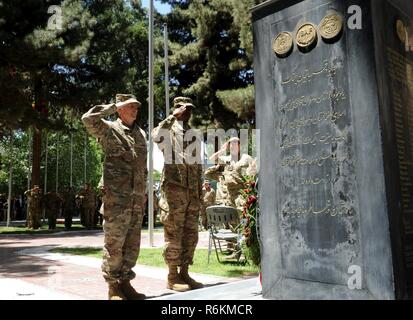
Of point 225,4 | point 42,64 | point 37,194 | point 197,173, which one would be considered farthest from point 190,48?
point 197,173

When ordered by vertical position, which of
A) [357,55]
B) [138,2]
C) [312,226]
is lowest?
[312,226]

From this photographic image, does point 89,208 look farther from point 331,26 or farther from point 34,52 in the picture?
point 331,26

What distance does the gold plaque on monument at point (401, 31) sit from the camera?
4.20 metres

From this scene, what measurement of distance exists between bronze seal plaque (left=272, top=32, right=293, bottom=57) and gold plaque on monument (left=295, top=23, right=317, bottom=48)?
0.09 metres

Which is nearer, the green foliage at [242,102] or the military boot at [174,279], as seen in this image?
the military boot at [174,279]

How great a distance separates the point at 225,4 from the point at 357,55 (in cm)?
1726

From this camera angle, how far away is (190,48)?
22.0 meters

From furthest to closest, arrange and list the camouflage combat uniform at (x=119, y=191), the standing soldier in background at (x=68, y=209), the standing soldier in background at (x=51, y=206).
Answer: the standing soldier in background at (x=68, y=209), the standing soldier in background at (x=51, y=206), the camouflage combat uniform at (x=119, y=191)

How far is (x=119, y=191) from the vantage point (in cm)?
474

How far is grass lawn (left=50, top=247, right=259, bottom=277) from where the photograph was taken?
269 inches

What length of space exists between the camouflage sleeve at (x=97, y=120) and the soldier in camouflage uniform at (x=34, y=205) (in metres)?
14.3

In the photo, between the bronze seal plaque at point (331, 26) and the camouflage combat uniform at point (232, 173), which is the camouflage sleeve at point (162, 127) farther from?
the camouflage combat uniform at point (232, 173)

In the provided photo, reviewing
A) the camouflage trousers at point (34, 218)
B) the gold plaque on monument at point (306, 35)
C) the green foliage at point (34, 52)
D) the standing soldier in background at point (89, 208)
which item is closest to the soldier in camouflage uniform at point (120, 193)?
the gold plaque on monument at point (306, 35)
